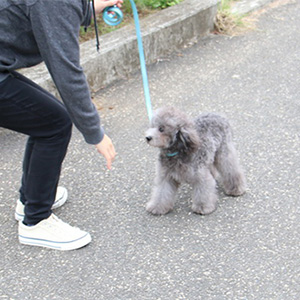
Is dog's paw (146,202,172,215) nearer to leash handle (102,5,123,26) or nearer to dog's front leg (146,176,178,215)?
dog's front leg (146,176,178,215)

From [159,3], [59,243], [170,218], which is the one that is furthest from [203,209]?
[159,3]

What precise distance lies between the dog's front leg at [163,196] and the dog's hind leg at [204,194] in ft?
0.48

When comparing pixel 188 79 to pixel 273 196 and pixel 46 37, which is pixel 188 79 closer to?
pixel 273 196

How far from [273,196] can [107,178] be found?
1.22 metres

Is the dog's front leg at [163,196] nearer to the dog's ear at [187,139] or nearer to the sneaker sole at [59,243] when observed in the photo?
the dog's ear at [187,139]

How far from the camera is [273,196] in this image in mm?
3410

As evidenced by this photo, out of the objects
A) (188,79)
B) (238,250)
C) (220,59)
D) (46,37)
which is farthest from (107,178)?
(220,59)

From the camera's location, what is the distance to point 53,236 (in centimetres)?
300

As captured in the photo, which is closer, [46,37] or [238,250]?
[46,37]

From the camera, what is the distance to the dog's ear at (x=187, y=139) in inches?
119

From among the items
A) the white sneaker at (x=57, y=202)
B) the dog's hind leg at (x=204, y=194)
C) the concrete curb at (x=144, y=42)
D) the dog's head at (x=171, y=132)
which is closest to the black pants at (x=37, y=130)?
the white sneaker at (x=57, y=202)

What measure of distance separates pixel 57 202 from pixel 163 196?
2.45 feet

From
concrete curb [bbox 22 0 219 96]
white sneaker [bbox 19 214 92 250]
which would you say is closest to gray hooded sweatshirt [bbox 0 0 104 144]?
white sneaker [bbox 19 214 92 250]

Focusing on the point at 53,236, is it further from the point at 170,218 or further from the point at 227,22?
the point at 227,22
